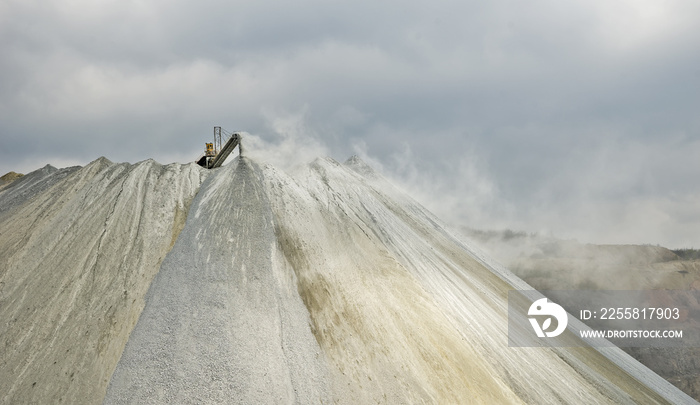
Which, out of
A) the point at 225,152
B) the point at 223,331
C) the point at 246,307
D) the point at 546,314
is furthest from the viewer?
the point at 225,152

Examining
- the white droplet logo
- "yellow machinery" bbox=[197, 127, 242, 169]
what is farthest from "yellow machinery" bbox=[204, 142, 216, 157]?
the white droplet logo

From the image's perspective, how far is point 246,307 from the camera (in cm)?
1680

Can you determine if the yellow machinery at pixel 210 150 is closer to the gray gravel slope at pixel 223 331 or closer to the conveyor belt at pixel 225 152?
the conveyor belt at pixel 225 152

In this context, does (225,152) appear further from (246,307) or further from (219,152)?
(246,307)

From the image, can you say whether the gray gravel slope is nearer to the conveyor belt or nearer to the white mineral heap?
the white mineral heap

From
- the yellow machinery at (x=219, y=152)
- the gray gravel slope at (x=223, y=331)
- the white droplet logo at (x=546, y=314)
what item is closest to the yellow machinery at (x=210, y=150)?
the yellow machinery at (x=219, y=152)

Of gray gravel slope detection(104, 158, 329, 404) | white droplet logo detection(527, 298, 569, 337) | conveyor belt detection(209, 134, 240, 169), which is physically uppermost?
conveyor belt detection(209, 134, 240, 169)

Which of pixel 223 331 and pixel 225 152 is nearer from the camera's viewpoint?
pixel 223 331

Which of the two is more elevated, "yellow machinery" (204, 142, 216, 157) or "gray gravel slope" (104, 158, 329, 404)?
"yellow machinery" (204, 142, 216, 157)

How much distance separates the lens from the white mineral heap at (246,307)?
14.8m

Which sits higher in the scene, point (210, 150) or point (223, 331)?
point (210, 150)

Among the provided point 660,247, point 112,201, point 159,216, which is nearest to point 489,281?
point 159,216

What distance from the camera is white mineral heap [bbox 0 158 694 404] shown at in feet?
48.5

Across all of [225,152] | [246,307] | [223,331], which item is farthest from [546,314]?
[225,152]
